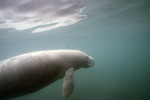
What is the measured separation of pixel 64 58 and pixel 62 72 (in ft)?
1.77

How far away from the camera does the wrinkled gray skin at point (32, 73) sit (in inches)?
148

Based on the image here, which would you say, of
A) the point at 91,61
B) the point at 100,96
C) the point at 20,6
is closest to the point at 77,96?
the point at 100,96

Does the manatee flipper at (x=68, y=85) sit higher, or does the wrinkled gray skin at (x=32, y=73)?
the wrinkled gray skin at (x=32, y=73)

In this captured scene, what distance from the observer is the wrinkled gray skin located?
12.3 ft

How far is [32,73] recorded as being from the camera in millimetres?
3863

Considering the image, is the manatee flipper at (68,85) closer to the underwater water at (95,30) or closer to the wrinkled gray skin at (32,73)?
the wrinkled gray skin at (32,73)

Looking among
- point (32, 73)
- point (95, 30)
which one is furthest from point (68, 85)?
point (95, 30)

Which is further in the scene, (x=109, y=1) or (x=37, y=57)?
(x=109, y=1)

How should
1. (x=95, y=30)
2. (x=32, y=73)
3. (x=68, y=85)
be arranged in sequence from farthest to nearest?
(x=95, y=30) → (x=68, y=85) → (x=32, y=73)

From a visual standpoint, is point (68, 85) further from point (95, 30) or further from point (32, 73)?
point (95, 30)

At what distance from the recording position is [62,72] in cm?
452

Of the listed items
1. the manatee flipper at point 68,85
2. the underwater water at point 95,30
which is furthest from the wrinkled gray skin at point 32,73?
the underwater water at point 95,30

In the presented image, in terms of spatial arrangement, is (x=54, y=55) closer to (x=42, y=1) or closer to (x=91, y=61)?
(x=91, y=61)

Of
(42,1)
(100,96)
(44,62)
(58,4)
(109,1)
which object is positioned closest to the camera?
(44,62)
